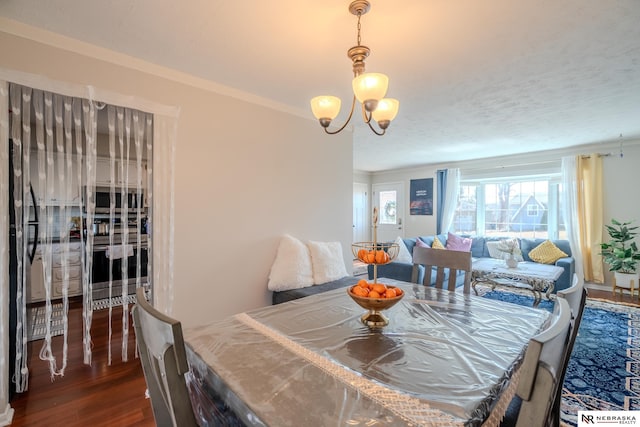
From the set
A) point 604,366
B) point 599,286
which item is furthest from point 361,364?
point 599,286

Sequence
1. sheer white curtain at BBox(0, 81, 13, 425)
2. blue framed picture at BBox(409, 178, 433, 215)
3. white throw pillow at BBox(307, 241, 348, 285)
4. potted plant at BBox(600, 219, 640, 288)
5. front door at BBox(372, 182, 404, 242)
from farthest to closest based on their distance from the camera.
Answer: front door at BBox(372, 182, 404, 242) < blue framed picture at BBox(409, 178, 433, 215) < potted plant at BBox(600, 219, 640, 288) < white throw pillow at BBox(307, 241, 348, 285) < sheer white curtain at BBox(0, 81, 13, 425)

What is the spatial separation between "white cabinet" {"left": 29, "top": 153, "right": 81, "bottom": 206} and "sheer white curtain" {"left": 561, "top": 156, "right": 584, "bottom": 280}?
6.38 metres

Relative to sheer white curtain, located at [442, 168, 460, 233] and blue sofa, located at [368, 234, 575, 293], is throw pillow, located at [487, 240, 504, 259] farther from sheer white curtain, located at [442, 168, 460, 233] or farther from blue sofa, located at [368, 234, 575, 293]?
sheer white curtain, located at [442, 168, 460, 233]

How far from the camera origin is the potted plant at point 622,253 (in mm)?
4020

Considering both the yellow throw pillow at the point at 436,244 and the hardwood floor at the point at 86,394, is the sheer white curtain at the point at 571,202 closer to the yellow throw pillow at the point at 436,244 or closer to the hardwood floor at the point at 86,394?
the yellow throw pillow at the point at 436,244

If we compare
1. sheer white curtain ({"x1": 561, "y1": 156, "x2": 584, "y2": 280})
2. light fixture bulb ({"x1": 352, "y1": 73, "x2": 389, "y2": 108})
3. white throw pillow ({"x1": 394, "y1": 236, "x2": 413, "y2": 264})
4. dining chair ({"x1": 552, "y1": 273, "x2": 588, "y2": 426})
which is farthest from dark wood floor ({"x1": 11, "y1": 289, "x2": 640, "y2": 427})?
sheer white curtain ({"x1": 561, "y1": 156, "x2": 584, "y2": 280})

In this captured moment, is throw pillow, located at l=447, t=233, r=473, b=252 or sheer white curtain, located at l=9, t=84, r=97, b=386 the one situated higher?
sheer white curtain, located at l=9, t=84, r=97, b=386

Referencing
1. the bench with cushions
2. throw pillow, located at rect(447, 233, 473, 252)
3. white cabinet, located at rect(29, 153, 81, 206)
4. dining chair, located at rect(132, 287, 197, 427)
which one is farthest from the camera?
throw pillow, located at rect(447, 233, 473, 252)

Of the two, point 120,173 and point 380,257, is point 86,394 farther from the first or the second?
point 380,257

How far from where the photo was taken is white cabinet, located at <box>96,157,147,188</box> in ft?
6.61

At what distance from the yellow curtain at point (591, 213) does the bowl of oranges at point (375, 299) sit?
5106 millimetres

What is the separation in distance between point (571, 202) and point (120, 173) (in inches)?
244

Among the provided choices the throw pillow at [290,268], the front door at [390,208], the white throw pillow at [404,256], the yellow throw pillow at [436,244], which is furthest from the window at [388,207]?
the throw pillow at [290,268]

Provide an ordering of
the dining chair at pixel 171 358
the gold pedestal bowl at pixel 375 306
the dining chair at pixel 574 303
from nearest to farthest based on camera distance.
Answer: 1. the dining chair at pixel 171 358
2. the dining chair at pixel 574 303
3. the gold pedestal bowl at pixel 375 306
